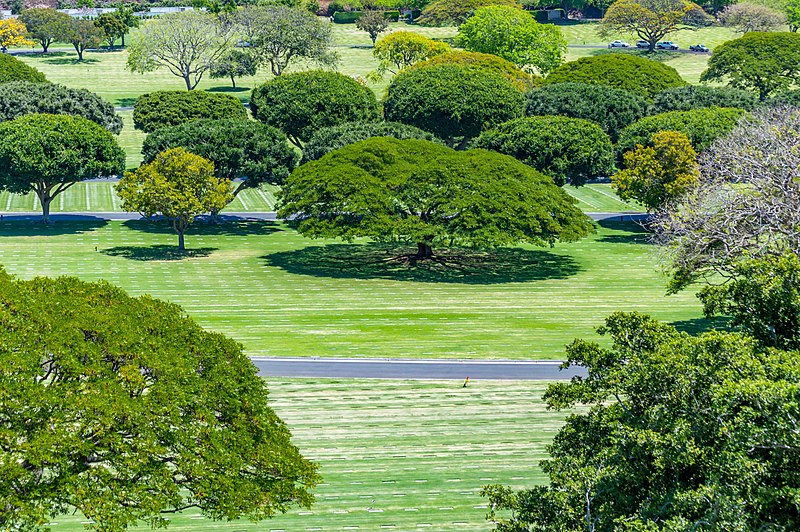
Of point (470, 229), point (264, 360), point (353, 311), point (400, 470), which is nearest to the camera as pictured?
point (400, 470)

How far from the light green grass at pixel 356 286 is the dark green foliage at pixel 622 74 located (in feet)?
114

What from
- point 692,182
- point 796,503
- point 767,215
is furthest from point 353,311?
point 796,503

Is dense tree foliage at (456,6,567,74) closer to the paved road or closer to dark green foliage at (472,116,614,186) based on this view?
dark green foliage at (472,116,614,186)

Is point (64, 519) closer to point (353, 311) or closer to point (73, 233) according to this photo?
point (353, 311)

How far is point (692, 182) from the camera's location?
3681 inches

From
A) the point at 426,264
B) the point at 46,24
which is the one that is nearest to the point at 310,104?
the point at 426,264

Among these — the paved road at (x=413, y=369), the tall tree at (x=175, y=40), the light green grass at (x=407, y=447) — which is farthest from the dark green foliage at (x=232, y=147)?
the light green grass at (x=407, y=447)

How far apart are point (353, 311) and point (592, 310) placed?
49.1ft

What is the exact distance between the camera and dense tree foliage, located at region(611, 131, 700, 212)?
3748 inches

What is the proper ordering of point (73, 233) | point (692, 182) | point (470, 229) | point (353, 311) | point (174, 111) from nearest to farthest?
point (353, 311) < point (470, 229) < point (692, 182) < point (73, 233) < point (174, 111)

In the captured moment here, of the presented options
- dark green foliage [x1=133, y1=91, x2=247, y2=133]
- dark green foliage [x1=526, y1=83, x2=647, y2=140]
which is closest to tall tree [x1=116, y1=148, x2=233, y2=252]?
dark green foliage [x1=133, y1=91, x2=247, y2=133]

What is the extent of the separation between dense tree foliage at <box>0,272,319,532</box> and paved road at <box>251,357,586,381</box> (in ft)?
68.7

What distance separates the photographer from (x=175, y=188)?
9156 cm

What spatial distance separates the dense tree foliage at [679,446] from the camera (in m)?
27.2
